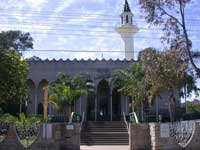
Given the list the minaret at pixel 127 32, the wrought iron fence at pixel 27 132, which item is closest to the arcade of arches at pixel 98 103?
the minaret at pixel 127 32

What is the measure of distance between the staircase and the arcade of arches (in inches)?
296

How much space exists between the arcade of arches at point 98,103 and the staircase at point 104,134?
7528 mm

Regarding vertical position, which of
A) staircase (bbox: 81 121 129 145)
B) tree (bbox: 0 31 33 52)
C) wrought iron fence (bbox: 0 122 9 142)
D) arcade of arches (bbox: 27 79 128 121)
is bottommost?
staircase (bbox: 81 121 129 145)

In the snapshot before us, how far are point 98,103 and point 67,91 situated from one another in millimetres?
A: 9202

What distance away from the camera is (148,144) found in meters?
24.5

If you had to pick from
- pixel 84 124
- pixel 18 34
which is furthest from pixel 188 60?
pixel 18 34

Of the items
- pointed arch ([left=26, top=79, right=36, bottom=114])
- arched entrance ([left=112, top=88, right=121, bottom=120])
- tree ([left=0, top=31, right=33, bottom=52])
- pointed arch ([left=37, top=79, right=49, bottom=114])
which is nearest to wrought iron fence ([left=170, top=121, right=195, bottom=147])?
arched entrance ([left=112, top=88, right=121, bottom=120])

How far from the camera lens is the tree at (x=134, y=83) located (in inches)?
1423

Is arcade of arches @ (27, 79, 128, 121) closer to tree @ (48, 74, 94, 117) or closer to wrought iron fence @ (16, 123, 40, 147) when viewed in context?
tree @ (48, 74, 94, 117)

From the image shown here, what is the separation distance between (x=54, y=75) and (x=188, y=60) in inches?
1123

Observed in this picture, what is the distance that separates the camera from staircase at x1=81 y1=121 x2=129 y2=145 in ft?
104

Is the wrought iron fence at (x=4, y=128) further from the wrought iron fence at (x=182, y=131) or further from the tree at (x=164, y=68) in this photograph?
the wrought iron fence at (x=182, y=131)

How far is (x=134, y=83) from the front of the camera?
3884cm

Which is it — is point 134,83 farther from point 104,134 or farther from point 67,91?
point 104,134
